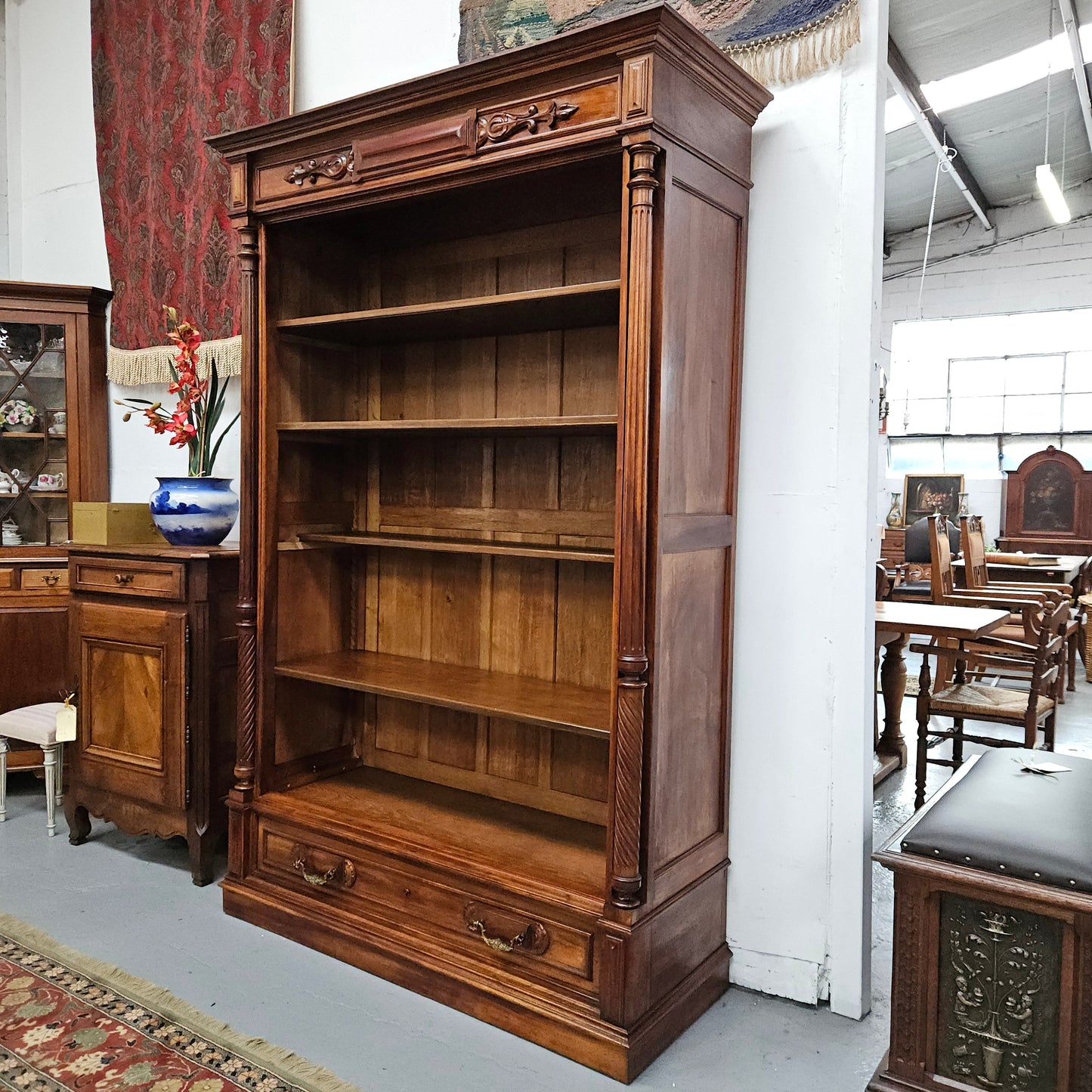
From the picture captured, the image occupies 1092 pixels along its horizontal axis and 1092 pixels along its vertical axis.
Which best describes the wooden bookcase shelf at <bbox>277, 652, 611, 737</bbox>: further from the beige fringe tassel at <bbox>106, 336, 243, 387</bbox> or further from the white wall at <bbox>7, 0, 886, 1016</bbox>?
the beige fringe tassel at <bbox>106, 336, 243, 387</bbox>

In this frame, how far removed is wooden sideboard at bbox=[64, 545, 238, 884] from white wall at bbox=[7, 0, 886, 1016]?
1671mm

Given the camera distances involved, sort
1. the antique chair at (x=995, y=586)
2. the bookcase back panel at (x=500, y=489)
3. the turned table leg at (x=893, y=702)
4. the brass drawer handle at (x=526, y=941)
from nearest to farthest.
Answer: the brass drawer handle at (x=526, y=941)
the bookcase back panel at (x=500, y=489)
the turned table leg at (x=893, y=702)
the antique chair at (x=995, y=586)

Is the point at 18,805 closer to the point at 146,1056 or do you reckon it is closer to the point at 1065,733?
the point at 146,1056

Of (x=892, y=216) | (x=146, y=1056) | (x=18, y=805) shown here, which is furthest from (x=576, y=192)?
(x=892, y=216)

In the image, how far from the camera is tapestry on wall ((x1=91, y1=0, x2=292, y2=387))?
3307 mm

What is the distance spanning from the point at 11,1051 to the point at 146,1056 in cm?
30

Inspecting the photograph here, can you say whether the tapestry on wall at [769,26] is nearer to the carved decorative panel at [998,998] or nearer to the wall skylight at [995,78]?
the carved decorative panel at [998,998]

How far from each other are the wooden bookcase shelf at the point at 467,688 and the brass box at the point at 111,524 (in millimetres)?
964

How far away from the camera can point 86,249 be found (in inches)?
165

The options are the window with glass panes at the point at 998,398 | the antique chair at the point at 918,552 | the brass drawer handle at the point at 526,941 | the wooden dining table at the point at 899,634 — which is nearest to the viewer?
the brass drawer handle at the point at 526,941

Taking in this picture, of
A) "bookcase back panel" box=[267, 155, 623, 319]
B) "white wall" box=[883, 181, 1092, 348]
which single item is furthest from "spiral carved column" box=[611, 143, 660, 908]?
"white wall" box=[883, 181, 1092, 348]

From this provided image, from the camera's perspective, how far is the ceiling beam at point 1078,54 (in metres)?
5.74

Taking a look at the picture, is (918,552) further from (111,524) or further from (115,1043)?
(115,1043)

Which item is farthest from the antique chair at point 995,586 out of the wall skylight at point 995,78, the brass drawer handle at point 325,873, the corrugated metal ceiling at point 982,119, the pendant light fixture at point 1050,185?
the brass drawer handle at point 325,873
